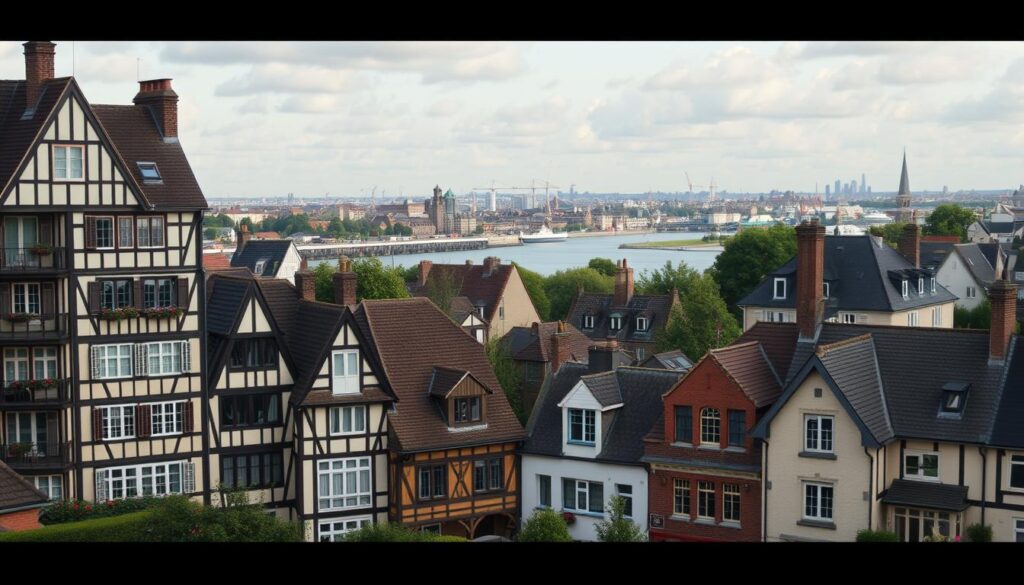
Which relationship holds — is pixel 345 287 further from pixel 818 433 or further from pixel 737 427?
pixel 818 433

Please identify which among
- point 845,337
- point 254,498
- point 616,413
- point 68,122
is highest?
point 68,122

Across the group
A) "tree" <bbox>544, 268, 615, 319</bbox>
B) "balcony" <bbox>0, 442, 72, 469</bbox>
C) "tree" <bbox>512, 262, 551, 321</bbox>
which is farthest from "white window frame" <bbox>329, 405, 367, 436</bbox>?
"tree" <bbox>544, 268, 615, 319</bbox>

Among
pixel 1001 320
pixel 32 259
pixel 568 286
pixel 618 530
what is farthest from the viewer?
pixel 568 286

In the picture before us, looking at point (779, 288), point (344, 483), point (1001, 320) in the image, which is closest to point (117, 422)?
point (344, 483)

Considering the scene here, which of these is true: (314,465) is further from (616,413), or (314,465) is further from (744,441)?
(744,441)

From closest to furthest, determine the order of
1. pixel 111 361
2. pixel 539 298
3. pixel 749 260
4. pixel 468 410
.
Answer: pixel 111 361 → pixel 468 410 → pixel 749 260 → pixel 539 298

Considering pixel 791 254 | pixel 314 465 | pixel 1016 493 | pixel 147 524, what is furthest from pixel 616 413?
pixel 791 254
